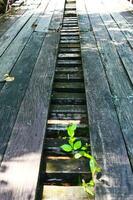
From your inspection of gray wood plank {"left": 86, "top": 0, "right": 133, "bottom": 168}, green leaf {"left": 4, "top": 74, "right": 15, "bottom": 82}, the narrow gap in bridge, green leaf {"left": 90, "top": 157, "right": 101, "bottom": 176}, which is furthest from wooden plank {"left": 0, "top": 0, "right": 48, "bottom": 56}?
green leaf {"left": 90, "top": 157, "right": 101, "bottom": 176}

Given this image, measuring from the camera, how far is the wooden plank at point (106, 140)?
6.16 feet

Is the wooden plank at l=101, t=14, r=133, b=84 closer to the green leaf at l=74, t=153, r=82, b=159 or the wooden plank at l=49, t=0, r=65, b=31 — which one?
the wooden plank at l=49, t=0, r=65, b=31

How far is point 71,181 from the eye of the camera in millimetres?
2086

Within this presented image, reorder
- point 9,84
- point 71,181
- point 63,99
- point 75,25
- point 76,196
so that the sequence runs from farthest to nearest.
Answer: point 75,25 < point 9,84 < point 63,99 < point 71,181 < point 76,196

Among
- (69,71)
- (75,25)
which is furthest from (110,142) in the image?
(75,25)

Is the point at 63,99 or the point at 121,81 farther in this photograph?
the point at 121,81

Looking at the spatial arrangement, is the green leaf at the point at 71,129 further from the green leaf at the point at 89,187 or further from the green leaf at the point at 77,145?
the green leaf at the point at 89,187

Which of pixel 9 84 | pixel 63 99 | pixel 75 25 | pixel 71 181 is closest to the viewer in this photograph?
pixel 71 181

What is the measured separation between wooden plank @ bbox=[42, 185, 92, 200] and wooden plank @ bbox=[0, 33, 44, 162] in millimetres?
381

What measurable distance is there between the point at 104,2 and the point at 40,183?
324 inches

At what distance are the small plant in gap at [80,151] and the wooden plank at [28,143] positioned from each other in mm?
176

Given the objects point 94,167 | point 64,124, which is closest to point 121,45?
point 64,124

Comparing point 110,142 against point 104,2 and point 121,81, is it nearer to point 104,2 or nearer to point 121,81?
point 121,81

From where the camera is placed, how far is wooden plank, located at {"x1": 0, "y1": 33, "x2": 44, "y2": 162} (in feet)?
8.23
